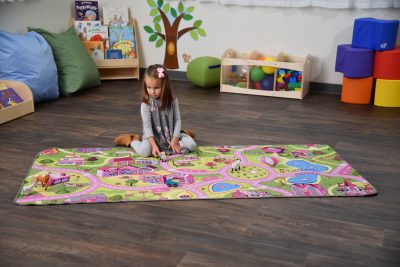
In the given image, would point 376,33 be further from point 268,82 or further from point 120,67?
point 120,67

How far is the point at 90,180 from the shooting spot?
249cm

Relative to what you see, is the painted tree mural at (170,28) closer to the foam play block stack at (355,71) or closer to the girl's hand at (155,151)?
the foam play block stack at (355,71)

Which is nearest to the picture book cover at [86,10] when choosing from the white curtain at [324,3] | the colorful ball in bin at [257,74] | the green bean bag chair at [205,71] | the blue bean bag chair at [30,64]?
the blue bean bag chair at [30,64]

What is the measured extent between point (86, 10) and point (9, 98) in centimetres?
145

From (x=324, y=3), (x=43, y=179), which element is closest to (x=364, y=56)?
(x=324, y=3)

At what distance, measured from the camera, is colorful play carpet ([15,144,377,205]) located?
2.35 m

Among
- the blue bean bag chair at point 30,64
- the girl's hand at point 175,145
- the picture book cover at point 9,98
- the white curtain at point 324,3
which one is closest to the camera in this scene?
the girl's hand at point 175,145

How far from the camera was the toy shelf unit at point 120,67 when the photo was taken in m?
4.65

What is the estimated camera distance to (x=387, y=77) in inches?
153

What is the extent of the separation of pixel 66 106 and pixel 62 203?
173 cm

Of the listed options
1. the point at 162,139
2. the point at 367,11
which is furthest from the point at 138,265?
the point at 367,11

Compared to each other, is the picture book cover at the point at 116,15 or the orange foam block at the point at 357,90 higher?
the picture book cover at the point at 116,15

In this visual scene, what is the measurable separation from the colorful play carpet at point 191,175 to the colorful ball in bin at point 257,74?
1.35m

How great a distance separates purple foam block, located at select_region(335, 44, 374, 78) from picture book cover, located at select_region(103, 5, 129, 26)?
6.28 feet
